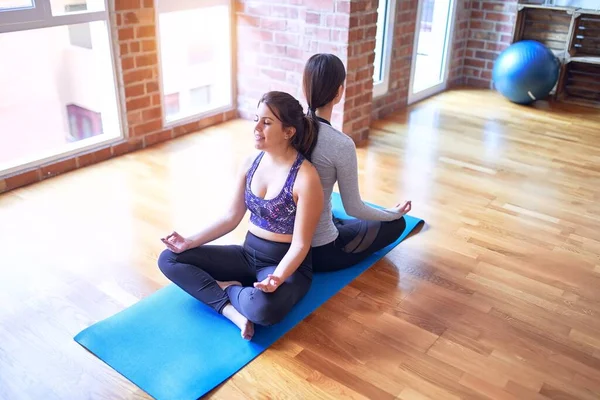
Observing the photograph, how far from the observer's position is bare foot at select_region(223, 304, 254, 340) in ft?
6.42

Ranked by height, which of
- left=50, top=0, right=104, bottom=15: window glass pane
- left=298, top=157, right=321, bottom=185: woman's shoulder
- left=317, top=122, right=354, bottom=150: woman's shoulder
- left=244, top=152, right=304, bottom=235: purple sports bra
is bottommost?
left=244, top=152, right=304, bottom=235: purple sports bra

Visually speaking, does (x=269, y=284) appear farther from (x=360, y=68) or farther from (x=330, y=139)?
(x=360, y=68)

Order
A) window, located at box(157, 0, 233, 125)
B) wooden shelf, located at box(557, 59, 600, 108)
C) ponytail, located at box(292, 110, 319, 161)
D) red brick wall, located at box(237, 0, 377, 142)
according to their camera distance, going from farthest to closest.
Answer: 1. wooden shelf, located at box(557, 59, 600, 108)
2. window, located at box(157, 0, 233, 125)
3. red brick wall, located at box(237, 0, 377, 142)
4. ponytail, located at box(292, 110, 319, 161)

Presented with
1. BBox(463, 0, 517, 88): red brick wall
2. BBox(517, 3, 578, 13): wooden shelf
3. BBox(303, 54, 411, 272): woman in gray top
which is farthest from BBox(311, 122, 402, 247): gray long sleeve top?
BBox(463, 0, 517, 88): red brick wall

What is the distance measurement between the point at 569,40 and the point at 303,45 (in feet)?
8.46

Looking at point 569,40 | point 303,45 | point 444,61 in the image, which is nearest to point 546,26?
point 569,40

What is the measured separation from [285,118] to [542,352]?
3.92ft

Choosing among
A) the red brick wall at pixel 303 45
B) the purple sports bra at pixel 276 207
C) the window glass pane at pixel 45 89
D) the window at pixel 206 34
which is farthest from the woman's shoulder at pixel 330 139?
the window glass pane at pixel 45 89

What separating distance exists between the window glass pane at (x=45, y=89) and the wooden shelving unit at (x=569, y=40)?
3967 millimetres

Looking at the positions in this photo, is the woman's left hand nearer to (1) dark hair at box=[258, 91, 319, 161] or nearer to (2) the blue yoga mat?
(2) the blue yoga mat

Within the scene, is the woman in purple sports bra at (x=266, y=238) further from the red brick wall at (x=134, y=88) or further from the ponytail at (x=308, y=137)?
the red brick wall at (x=134, y=88)

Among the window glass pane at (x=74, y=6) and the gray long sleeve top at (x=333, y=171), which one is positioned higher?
the window glass pane at (x=74, y=6)

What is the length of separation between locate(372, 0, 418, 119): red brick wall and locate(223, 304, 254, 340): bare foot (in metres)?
2.73

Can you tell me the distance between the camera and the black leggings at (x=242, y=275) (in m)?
1.93
